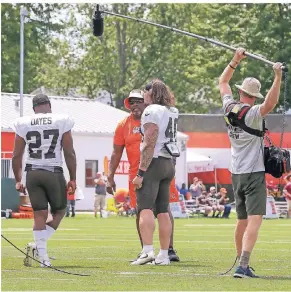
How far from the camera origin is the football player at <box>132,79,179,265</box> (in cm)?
1412

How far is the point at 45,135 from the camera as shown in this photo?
14312 millimetres

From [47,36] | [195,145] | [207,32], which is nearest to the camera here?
[195,145]

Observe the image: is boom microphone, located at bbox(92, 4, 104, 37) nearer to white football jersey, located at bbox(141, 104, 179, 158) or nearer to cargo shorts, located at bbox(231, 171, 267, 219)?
white football jersey, located at bbox(141, 104, 179, 158)

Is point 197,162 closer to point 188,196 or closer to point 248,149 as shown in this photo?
point 188,196

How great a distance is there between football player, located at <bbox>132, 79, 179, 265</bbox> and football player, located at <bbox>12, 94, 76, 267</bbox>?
859 mm

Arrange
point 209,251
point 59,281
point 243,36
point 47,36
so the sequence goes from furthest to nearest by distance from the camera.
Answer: point 47,36 → point 243,36 → point 209,251 → point 59,281

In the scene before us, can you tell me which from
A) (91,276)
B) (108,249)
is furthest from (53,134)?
(108,249)

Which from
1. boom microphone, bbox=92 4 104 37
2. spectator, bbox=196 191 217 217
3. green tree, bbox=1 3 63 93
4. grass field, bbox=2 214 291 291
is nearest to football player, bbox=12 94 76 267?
grass field, bbox=2 214 291 291

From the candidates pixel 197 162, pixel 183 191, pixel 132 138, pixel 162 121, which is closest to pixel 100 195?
pixel 183 191

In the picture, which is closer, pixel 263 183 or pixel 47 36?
pixel 263 183

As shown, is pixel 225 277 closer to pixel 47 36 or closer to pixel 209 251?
pixel 209 251

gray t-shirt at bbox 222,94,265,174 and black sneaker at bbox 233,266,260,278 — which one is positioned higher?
gray t-shirt at bbox 222,94,265,174

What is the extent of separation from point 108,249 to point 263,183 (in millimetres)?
5472

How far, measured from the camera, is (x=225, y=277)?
1256 centimetres
